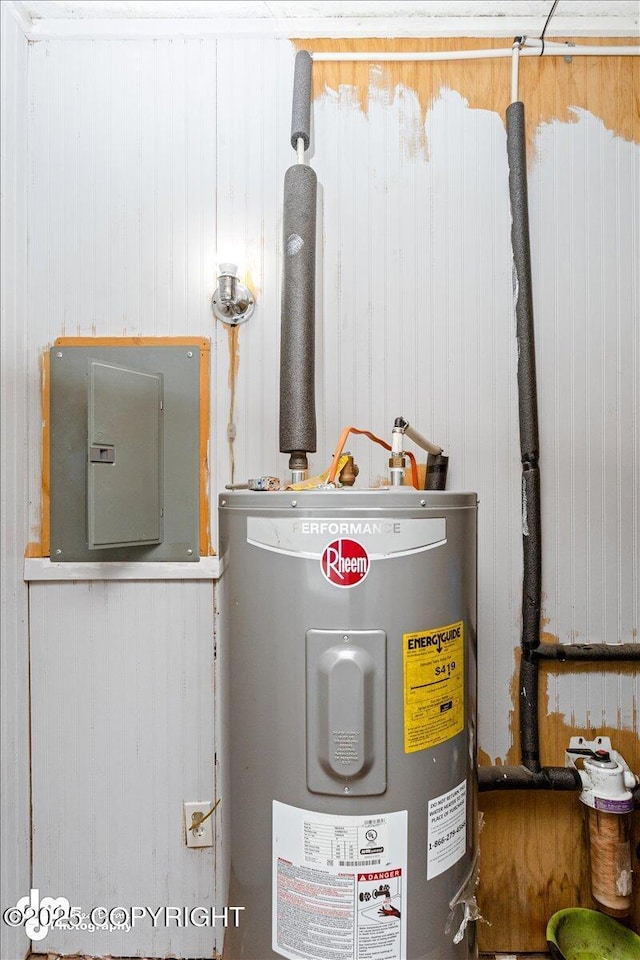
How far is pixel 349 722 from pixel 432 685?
0.14 meters

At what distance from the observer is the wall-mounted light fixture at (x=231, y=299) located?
108 centimetres

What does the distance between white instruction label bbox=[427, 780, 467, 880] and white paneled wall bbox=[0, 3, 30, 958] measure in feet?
2.95

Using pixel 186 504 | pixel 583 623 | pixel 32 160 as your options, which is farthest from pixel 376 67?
pixel 583 623

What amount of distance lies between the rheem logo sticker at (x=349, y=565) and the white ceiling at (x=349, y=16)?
121 cm

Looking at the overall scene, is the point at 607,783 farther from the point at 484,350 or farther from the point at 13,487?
the point at 13,487

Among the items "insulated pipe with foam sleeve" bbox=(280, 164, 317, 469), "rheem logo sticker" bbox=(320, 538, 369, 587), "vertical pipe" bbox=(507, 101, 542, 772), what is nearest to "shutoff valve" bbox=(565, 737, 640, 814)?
"vertical pipe" bbox=(507, 101, 542, 772)

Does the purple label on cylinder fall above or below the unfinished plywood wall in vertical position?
below

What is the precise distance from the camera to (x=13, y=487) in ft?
3.58

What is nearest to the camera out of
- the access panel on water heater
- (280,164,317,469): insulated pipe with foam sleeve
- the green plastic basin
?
the access panel on water heater

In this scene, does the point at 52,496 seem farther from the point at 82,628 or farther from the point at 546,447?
the point at 546,447

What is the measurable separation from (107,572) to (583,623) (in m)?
1.11

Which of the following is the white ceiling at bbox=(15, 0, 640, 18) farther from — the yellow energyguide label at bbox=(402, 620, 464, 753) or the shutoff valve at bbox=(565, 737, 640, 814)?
the shutoff valve at bbox=(565, 737, 640, 814)

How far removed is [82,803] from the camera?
1.12 meters

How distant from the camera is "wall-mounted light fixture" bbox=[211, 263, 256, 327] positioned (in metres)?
1.08
